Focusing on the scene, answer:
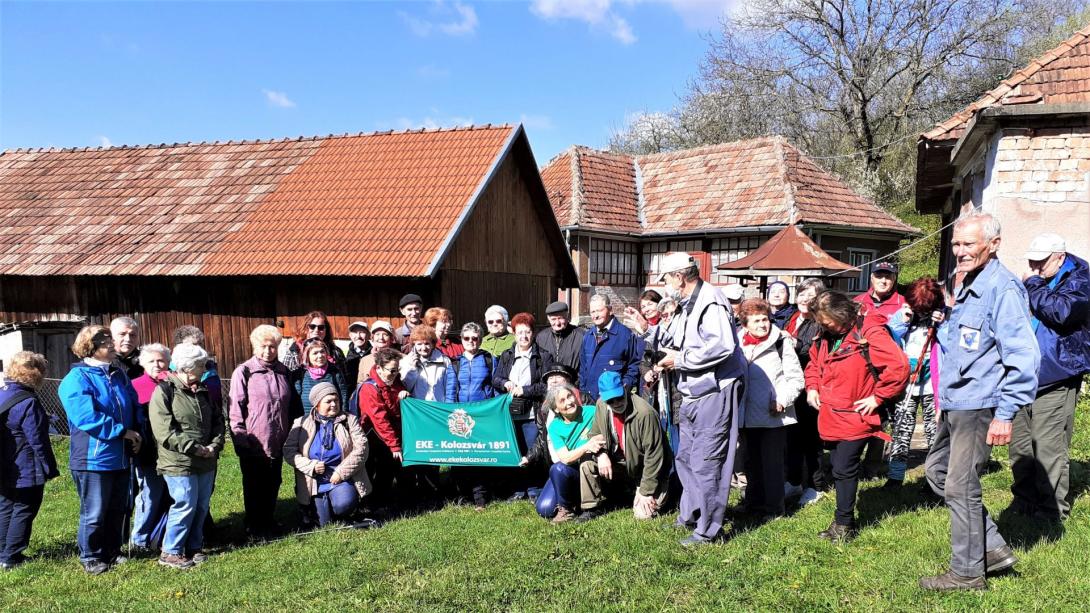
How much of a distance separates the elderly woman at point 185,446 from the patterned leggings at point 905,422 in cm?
561

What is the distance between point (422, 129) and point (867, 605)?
12.0m

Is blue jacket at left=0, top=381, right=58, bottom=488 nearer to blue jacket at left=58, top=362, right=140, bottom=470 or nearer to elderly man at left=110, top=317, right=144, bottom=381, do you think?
blue jacket at left=58, top=362, right=140, bottom=470

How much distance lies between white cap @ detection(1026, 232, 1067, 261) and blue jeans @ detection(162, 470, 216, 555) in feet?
20.0

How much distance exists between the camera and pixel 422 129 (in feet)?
45.3

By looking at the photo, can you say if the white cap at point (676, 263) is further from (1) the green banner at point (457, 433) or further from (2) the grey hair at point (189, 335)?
(2) the grey hair at point (189, 335)

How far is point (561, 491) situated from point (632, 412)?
2.89ft

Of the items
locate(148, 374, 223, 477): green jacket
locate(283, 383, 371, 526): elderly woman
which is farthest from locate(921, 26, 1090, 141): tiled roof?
locate(148, 374, 223, 477): green jacket

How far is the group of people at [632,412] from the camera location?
3.96 m

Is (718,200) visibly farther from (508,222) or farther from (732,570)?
(732,570)

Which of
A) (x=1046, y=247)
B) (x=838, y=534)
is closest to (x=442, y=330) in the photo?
(x=838, y=534)

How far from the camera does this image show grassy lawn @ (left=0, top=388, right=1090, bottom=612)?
411 centimetres

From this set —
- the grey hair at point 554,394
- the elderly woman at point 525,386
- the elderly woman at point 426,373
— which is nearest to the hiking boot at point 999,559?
the grey hair at point 554,394

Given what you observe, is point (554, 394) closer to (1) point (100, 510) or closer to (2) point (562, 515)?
(2) point (562, 515)

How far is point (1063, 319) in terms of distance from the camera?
4.62m
